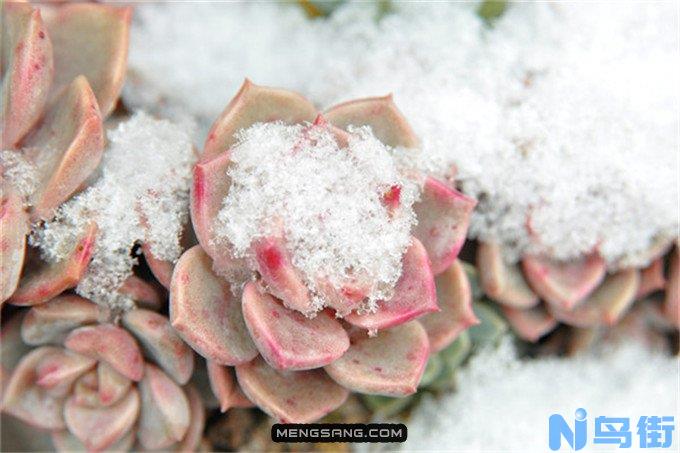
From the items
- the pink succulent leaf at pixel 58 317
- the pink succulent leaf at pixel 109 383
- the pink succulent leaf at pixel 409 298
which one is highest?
the pink succulent leaf at pixel 409 298

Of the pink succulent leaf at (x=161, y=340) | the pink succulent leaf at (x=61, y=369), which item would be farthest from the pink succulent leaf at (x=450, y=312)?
the pink succulent leaf at (x=61, y=369)

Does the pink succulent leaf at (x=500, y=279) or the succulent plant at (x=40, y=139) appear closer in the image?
the succulent plant at (x=40, y=139)

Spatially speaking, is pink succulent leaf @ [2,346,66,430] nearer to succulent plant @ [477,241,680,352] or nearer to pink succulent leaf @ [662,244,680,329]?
succulent plant @ [477,241,680,352]

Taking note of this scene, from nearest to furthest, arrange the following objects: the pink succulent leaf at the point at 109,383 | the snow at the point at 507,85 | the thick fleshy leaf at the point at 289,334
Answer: the thick fleshy leaf at the point at 289,334 → the pink succulent leaf at the point at 109,383 → the snow at the point at 507,85

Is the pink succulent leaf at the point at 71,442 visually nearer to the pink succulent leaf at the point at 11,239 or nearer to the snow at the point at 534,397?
the pink succulent leaf at the point at 11,239

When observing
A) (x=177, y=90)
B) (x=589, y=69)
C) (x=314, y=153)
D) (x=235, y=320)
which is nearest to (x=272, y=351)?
(x=235, y=320)

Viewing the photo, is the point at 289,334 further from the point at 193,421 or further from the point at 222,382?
the point at 193,421

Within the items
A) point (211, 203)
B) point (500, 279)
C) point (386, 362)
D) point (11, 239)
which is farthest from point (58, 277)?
point (500, 279)

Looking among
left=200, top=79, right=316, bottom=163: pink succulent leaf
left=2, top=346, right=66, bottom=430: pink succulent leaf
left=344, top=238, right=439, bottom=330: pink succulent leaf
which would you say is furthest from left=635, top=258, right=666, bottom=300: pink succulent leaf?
left=2, top=346, right=66, bottom=430: pink succulent leaf
